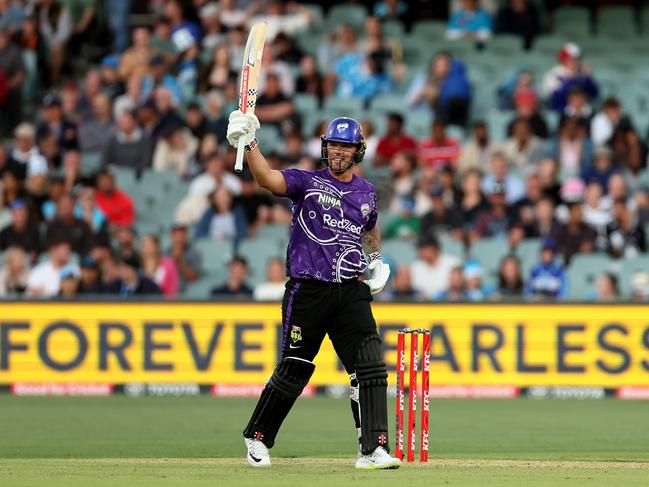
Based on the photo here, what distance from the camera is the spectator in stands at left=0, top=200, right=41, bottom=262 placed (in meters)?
18.9

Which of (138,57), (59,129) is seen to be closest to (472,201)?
(138,57)

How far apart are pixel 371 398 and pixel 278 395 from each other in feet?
2.23

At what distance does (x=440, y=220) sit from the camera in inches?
740

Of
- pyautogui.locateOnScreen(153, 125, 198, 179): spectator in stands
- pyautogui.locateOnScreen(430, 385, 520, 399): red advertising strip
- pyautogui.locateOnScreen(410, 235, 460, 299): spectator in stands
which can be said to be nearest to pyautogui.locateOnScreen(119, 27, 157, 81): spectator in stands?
pyautogui.locateOnScreen(153, 125, 198, 179): spectator in stands

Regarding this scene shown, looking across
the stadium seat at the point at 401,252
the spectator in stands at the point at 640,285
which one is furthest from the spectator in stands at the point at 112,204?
the spectator in stands at the point at 640,285

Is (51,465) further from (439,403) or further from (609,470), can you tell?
(439,403)

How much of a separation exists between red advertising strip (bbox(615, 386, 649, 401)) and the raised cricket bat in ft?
26.6

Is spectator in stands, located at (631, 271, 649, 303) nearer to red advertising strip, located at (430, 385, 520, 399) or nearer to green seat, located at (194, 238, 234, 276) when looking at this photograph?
red advertising strip, located at (430, 385, 520, 399)

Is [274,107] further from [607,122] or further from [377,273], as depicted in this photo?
[377,273]

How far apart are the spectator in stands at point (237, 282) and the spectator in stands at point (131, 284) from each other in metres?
0.79

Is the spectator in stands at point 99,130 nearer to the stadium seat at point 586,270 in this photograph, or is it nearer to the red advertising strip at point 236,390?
the red advertising strip at point 236,390

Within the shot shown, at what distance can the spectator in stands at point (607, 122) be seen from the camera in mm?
20141

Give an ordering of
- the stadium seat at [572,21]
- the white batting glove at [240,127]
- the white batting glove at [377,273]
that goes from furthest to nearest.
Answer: the stadium seat at [572,21], the white batting glove at [377,273], the white batting glove at [240,127]

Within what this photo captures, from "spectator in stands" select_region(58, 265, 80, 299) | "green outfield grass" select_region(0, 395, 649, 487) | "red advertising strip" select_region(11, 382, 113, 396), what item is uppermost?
"spectator in stands" select_region(58, 265, 80, 299)
